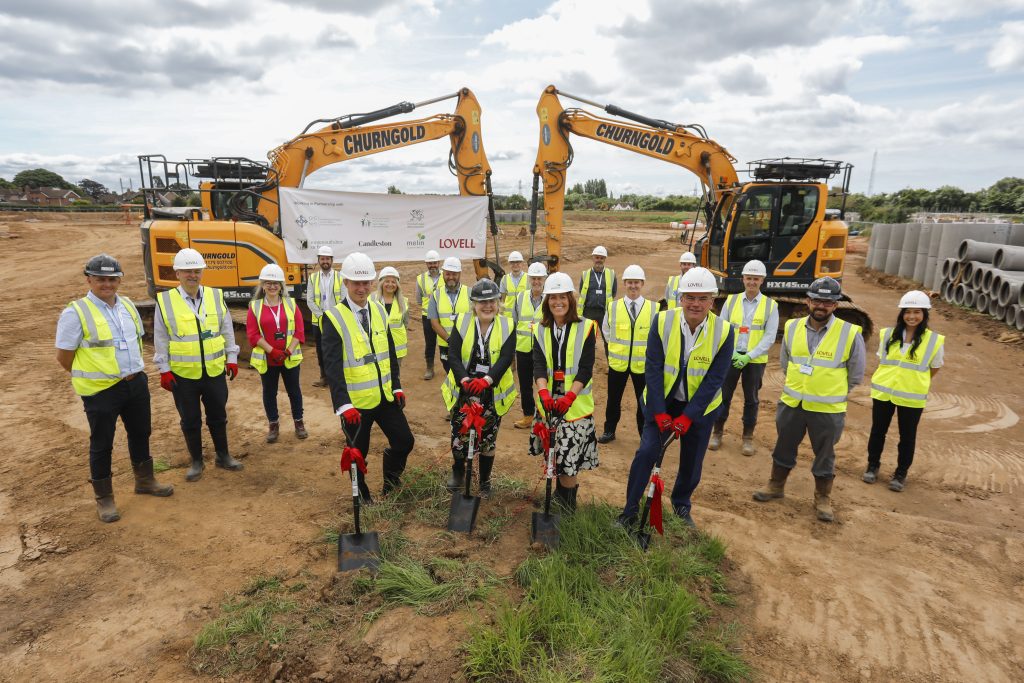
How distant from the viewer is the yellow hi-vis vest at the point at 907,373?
521 centimetres

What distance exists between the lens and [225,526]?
455cm

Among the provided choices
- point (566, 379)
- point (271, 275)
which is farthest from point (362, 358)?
point (271, 275)

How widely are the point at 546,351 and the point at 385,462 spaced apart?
5.75 feet

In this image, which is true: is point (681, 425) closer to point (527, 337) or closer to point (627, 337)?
point (627, 337)

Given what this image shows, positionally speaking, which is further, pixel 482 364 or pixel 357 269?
pixel 482 364

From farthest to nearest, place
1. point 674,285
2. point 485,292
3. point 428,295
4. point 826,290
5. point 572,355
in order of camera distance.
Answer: point 428,295 → point 674,285 → point 826,290 → point 485,292 → point 572,355

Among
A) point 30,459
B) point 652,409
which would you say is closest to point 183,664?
point 652,409

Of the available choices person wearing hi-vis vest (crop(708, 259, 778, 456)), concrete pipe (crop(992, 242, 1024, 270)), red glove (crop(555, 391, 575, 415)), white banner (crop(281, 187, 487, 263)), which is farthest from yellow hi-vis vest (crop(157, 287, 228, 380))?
concrete pipe (crop(992, 242, 1024, 270))

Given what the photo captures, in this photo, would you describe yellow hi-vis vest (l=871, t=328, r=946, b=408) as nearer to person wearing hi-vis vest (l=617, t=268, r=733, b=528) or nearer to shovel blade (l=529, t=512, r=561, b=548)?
person wearing hi-vis vest (l=617, t=268, r=733, b=528)

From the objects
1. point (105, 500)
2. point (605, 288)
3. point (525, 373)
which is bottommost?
point (105, 500)

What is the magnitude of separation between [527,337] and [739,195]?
610cm

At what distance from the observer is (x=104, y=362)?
437 centimetres

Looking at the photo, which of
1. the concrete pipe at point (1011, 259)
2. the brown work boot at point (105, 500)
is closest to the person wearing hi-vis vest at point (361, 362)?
the brown work boot at point (105, 500)

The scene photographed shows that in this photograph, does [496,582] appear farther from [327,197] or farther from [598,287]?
[327,197]
